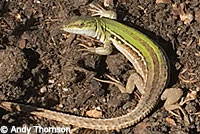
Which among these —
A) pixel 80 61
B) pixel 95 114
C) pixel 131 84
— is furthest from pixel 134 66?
pixel 95 114

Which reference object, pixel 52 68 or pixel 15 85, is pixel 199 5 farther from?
pixel 15 85

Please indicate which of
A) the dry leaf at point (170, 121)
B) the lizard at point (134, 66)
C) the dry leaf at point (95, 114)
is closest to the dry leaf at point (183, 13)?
the lizard at point (134, 66)

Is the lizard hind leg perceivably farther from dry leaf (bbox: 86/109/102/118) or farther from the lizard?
dry leaf (bbox: 86/109/102/118)

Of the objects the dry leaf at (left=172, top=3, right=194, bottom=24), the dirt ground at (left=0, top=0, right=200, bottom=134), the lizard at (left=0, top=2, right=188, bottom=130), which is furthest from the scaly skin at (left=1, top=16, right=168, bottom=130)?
the dry leaf at (left=172, top=3, right=194, bottom=24)

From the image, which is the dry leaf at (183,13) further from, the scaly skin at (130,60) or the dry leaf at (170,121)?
the dry leaf at (170,121)

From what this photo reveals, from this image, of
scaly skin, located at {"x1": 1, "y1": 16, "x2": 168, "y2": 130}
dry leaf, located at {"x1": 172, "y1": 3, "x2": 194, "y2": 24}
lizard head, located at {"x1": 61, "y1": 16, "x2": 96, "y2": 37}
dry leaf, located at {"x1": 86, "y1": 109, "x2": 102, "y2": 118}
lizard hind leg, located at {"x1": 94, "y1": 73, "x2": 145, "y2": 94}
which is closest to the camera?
scaly skin, located at {"x1": 1, "y1": 16, "x2": 168, "y2": 130}
